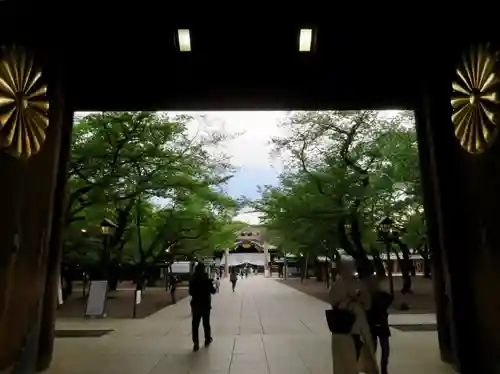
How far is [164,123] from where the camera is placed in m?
20.9

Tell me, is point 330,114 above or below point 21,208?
above

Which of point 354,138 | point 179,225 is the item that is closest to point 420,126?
point 354,138

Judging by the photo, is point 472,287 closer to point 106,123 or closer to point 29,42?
point 29,42

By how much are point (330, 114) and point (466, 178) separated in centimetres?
1875

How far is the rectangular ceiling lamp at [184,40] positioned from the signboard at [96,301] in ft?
41.1

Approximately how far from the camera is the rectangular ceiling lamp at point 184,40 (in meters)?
7.18

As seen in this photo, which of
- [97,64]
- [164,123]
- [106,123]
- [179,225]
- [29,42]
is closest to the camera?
[29,42]

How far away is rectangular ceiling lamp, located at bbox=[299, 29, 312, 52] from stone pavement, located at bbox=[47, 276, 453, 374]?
472 centimetres

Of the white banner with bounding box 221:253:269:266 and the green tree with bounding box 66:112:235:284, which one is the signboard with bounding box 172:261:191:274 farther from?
the white banner with bounding box 221:253:269:266

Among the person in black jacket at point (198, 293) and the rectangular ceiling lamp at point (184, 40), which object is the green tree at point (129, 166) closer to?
the person in black jacket at point (198, 293)

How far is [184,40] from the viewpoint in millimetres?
7387

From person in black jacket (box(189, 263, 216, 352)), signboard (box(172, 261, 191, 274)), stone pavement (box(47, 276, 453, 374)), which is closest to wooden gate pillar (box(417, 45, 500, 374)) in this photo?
stone pavement (box(47, 276, 453, 374))

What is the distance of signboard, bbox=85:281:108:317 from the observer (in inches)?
725

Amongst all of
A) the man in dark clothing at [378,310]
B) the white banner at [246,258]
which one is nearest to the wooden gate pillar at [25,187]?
the man in dark clothing at [378,310]
